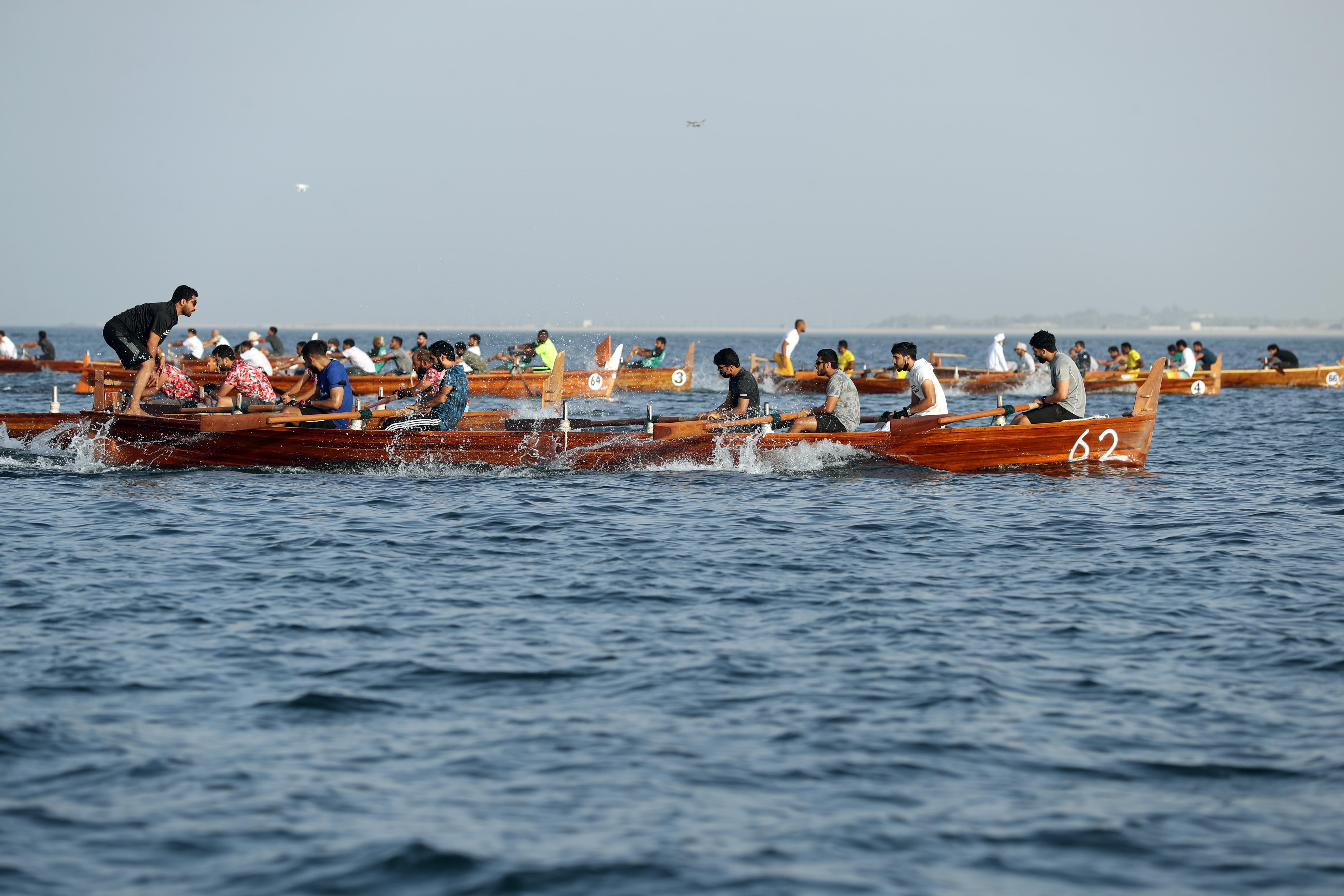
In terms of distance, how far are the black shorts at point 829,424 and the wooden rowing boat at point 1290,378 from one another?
90.1 feet

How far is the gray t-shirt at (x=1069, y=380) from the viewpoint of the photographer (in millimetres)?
16984

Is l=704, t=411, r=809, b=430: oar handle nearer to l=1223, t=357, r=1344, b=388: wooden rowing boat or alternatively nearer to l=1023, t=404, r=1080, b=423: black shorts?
l=1023, t=404, r=1080, b=423: black shorts

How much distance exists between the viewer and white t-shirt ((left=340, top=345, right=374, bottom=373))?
30828mm

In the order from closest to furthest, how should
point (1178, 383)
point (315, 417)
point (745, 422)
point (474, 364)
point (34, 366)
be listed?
1. point (315, 417)
2. point (745, 422)
3. point (474, 364)
4. point (1178, 383)
5. point (34, 366)

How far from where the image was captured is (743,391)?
17.6 meters

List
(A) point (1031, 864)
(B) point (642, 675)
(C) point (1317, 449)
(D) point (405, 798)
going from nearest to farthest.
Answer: (A) point (1031, 864), (D) point (405, 798), (B) point (642, 675), (C) point (1317, 449)

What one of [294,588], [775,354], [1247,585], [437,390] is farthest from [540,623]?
[775,354]

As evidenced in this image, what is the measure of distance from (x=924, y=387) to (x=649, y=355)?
22.0m

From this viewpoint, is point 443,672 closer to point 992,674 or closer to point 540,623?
point 540,623

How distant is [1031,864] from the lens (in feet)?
17.0

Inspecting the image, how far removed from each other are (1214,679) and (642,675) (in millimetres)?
3840

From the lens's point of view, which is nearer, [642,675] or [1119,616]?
[642,675]

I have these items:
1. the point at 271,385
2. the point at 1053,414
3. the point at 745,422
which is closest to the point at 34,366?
the point at 271,385

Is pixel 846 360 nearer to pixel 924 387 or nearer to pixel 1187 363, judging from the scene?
pixel 1187 363
